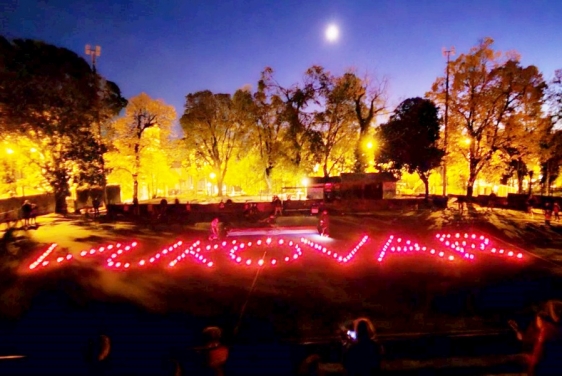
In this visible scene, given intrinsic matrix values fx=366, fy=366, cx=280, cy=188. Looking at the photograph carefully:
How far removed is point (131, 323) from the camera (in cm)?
673

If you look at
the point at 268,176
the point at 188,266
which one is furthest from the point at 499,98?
the point at 188,266

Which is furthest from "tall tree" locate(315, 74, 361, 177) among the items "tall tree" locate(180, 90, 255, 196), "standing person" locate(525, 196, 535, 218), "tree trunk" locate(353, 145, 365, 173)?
"standing person" locate(525, 196, 535, 218)

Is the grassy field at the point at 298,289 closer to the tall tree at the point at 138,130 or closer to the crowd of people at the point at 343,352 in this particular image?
→ the crowd of people at the point at 343,352

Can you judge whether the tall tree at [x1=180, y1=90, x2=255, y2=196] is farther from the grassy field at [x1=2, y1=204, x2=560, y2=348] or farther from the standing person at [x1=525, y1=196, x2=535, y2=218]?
the grassy field at [x1=2, y1=204, x2=560, y2=348]

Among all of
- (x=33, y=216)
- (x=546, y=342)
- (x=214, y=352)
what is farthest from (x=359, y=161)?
(x=214, y=352)

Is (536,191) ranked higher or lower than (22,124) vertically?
lower

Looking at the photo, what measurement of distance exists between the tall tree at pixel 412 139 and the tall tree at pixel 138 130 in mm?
20485

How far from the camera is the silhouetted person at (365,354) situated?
13.6 feet

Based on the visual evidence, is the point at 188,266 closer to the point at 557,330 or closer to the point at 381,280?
the point at 381,280

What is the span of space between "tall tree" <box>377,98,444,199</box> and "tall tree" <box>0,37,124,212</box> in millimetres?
23937

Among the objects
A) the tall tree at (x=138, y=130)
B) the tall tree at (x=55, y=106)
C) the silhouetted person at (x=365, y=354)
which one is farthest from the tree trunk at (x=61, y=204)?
the silhouetted person at (x=365, y=354)

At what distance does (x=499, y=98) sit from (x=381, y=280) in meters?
25.4

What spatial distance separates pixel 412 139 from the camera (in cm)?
3303

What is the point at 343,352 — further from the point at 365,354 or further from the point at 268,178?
the point at 268,178
